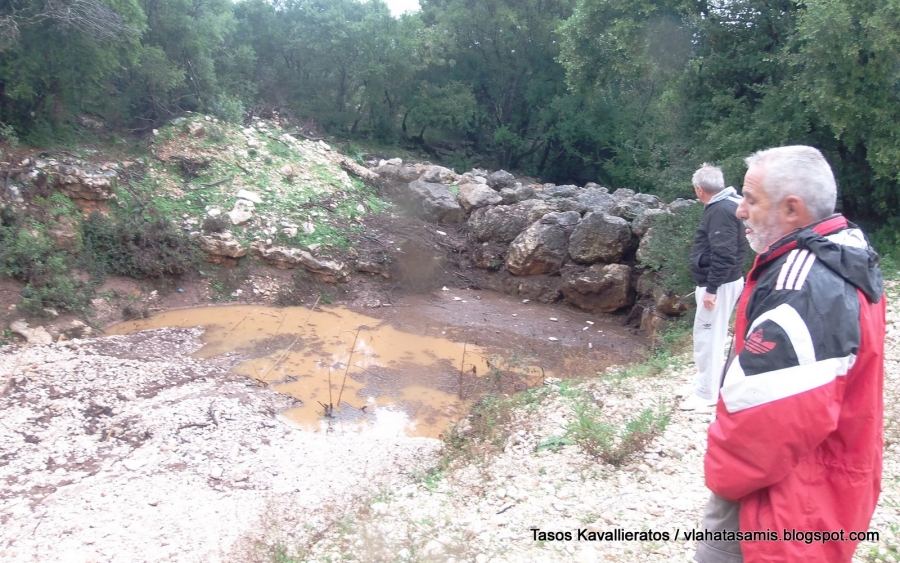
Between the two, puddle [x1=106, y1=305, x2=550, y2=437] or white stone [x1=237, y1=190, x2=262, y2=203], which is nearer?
puddle [x1=106, y1=305, x2=550, y2=437]

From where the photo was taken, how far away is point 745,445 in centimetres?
153

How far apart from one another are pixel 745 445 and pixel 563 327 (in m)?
7.93

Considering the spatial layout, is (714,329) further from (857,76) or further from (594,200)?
(594,200)

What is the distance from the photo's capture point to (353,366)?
7.32 metres

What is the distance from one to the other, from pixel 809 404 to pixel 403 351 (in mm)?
6757

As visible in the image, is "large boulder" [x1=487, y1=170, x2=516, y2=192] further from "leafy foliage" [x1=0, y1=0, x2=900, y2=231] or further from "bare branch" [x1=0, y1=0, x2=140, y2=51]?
"bare branch" [x1=0, y1=0, x2=140, y2=51]

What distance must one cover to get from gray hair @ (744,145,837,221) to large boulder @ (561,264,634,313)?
8339mm

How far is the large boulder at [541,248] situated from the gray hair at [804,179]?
9.06 m

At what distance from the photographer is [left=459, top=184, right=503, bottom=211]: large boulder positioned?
12477mm

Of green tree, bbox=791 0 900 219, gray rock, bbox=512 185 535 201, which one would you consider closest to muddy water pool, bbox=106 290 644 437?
gray rock, bbox=512 185 535 201

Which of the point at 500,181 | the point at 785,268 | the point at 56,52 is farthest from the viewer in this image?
the point at 500,181

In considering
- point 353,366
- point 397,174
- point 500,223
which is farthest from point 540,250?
point 397,174

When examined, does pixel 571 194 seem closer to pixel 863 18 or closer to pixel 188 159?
pixel 863 18

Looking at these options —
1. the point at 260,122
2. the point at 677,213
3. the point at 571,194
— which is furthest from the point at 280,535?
the point at 260,122
